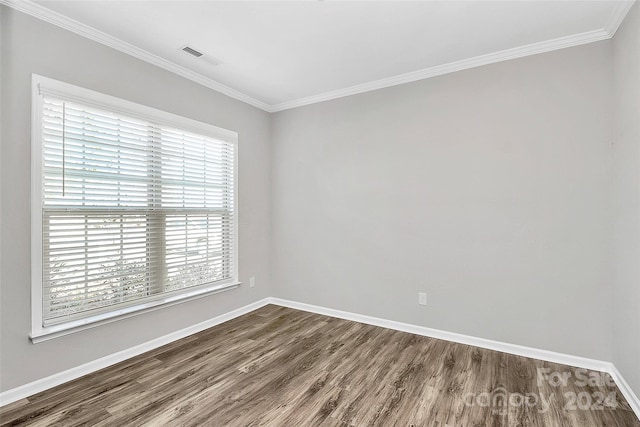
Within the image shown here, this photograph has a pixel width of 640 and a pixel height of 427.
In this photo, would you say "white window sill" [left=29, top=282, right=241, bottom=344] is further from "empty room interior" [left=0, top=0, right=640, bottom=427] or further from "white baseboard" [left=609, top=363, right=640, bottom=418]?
"white baseboard" [left=609, top=363, right=640, bottom=418]

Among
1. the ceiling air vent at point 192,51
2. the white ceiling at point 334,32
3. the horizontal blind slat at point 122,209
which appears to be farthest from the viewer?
the ceiling air vent at point 192,51

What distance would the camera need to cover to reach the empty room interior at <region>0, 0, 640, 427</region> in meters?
2.08

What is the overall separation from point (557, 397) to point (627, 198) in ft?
4.88

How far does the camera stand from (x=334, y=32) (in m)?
2.47

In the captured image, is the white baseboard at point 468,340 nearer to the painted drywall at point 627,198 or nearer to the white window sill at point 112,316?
the painted drywall at point 627,198

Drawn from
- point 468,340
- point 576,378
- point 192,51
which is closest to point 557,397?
point 576,378

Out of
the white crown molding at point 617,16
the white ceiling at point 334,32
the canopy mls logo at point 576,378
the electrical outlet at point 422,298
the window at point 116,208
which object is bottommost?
the canopy mls logo at point 576,378

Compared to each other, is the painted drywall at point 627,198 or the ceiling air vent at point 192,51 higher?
the ceiling air vent at point 192,51

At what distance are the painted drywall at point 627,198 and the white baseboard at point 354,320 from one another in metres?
0.14

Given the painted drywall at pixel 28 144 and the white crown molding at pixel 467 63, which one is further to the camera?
the white crown molding at pixel 467 63

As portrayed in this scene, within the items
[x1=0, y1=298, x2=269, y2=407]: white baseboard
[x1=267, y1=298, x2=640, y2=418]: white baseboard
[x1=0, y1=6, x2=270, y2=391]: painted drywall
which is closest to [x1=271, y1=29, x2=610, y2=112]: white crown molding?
[x1=0, y1=6, x2=270, y2=391]: painted drywall

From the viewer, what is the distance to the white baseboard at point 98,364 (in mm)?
2068

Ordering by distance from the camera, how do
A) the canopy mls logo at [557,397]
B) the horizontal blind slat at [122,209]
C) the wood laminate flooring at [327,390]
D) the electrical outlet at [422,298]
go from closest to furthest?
the wood laminate flooring at [327,390], the canopy mls logo at [557,397], the horizontal blind slat at [122,209], the electrical outlet at [422,298]

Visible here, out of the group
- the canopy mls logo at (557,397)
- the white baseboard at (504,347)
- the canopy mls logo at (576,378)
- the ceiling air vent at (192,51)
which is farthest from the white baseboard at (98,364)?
the canopy mls logo at (576,378)
